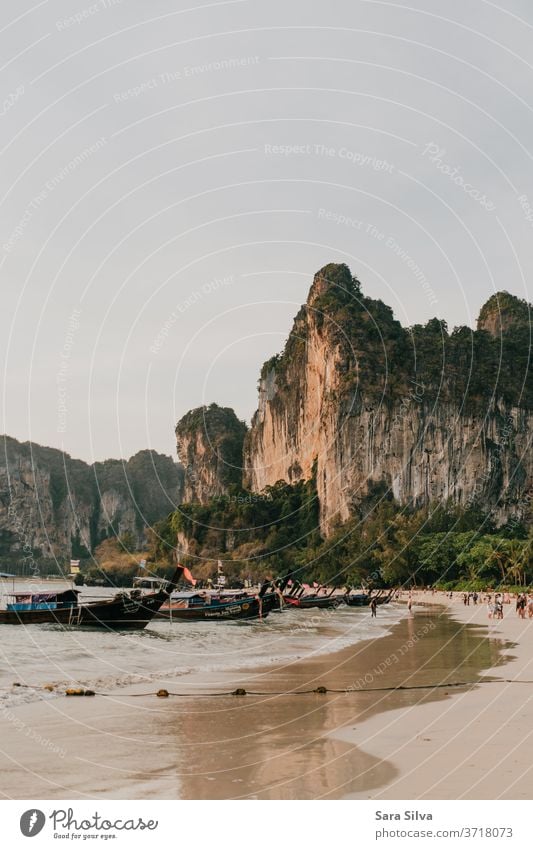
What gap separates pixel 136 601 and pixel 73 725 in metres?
25.8

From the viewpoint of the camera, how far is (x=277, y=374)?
439ft

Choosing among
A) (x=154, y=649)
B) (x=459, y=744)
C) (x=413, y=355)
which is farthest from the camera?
(x=413, y=355)

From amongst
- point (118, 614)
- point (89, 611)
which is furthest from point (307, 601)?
point (89, 611)

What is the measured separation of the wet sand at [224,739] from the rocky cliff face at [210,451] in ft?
447

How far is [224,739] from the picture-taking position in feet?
39.6

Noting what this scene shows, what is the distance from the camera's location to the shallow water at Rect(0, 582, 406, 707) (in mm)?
20297

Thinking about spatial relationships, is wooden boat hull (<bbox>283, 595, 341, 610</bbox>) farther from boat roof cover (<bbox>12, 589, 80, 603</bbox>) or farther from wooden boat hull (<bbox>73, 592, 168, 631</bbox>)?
boat roof cover (<bbox>12, 589, 80, 603</bbox>)

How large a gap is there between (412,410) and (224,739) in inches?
3807

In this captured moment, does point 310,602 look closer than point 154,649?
No

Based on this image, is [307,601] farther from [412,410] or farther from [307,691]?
[412,410]

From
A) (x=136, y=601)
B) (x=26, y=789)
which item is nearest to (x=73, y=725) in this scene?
(x=26, y=789)

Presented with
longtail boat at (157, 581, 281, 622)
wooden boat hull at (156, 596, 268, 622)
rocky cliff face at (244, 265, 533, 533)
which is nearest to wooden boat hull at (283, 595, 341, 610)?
longtail boat at (157, 581, 281, 622)

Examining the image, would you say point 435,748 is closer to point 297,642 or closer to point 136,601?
point 297,642
